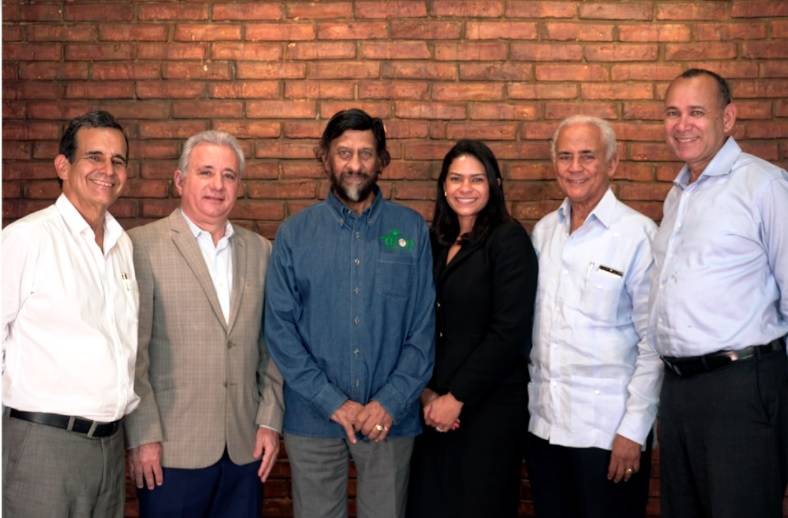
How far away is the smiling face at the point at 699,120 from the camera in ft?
8.73

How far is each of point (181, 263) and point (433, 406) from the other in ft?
3.31

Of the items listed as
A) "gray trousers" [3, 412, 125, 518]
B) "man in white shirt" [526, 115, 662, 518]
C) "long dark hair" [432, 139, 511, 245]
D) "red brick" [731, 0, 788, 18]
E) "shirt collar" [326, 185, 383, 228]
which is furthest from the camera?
"red brick" [731, 0, 788, 18]

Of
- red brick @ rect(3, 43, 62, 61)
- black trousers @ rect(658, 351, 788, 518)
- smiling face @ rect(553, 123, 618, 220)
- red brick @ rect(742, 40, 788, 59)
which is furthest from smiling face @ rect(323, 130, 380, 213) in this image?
red brick @ rect(742, 40, 788, 59)

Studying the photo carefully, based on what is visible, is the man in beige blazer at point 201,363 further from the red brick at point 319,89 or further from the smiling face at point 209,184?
the red brick at point 319,89

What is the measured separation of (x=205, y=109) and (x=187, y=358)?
154 cm

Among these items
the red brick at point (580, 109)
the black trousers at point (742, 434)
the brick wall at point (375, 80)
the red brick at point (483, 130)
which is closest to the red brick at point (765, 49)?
the brick wall at point (375, 80)

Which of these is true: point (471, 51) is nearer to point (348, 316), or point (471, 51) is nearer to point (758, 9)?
point (758, 9)

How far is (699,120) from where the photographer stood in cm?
266

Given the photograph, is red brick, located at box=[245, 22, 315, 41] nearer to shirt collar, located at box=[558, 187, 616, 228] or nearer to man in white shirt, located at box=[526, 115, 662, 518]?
man in white shirt, located at box=[526, 115, 662, 518]

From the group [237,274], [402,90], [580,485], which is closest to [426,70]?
[402,90]

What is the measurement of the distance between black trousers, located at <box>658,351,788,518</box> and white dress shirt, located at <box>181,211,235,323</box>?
5.20 ft

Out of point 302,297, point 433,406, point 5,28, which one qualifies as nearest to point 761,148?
point 433,406

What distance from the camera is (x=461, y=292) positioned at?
2.90m

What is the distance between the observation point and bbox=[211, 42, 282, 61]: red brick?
12.5 feet
